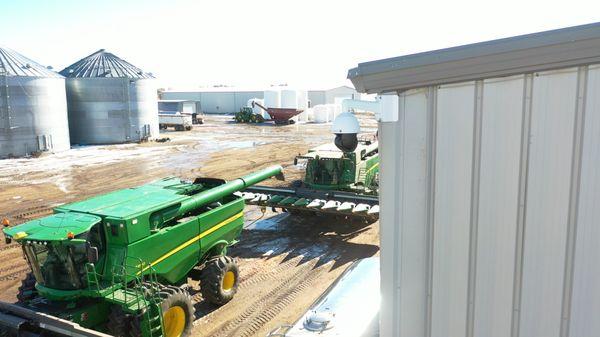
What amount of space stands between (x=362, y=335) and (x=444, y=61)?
130 inches

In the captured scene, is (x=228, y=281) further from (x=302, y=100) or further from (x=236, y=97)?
(x=236, y=97)

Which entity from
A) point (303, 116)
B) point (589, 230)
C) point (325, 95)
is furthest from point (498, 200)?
point (325, 95)

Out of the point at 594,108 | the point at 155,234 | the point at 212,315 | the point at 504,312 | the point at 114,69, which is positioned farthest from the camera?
the point at 114,69

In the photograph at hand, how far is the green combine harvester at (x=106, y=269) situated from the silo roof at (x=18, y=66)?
23.1m

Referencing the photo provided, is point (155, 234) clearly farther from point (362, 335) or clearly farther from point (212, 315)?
point (362, 335)

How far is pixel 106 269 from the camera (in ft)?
25.4

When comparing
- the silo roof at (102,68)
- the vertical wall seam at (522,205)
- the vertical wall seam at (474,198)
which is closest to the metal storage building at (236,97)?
the silo roof at (102,68)

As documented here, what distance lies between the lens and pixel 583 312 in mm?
3268

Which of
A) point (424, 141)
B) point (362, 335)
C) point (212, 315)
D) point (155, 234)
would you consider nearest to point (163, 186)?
point (155, 234)

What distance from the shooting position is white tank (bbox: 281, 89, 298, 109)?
5072cm

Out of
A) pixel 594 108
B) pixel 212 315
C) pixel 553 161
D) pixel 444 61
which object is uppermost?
pixel 444 61

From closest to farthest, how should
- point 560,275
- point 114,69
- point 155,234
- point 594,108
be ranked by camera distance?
point 594,108 → point 560,275 → point 155,234 → point 114,69

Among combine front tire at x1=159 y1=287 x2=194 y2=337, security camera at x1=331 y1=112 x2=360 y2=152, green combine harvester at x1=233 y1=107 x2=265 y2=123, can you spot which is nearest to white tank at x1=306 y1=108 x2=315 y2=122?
green combine harvester at x1=233 y1=107 x2=265 y2=123

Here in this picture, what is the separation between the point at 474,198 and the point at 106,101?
110ft
